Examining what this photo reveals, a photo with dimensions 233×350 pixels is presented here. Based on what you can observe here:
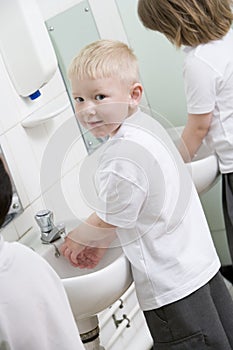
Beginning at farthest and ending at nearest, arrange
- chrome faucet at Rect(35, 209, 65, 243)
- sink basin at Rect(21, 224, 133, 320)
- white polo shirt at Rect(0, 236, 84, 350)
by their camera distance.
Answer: chrome faucet at Rect(35, 209, 65, 243) → sink basin at Rect(21, 224, 133, 320) → white polo shirt at Rect(0, 236, 84, 350)

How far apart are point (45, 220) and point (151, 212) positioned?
0.96ft

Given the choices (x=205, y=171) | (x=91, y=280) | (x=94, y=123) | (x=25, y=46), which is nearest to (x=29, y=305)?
(x=91, y=280)

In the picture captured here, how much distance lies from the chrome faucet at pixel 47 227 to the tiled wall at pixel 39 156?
79 mm

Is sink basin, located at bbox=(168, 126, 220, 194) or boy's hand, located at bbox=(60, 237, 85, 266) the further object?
sink basin, located at bbox=(168, 126, 220, 194)

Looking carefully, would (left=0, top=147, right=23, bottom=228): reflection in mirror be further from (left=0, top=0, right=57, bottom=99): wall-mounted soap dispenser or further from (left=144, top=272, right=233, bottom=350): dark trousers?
(left=144, top=272, right=233, bottom=350): dark trousers

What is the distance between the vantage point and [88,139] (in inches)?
84.7

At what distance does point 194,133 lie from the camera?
2.27 metres

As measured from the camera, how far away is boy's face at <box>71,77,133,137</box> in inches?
67.2

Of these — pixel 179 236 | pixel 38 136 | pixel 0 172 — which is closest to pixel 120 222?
pixel 179 236

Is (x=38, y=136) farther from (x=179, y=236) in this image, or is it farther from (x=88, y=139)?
(x=179, y=236)

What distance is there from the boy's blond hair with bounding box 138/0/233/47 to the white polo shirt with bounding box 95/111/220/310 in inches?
20.5

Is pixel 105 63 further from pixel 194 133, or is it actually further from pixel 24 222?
pixel 194 133

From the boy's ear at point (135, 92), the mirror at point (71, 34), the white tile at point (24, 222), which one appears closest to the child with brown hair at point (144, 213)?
the boy's ear at point (135, 92)

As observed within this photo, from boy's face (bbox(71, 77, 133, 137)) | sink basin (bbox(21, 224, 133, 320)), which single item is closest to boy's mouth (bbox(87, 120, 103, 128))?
boy's face (bbox(71, 77, 133, 137))
